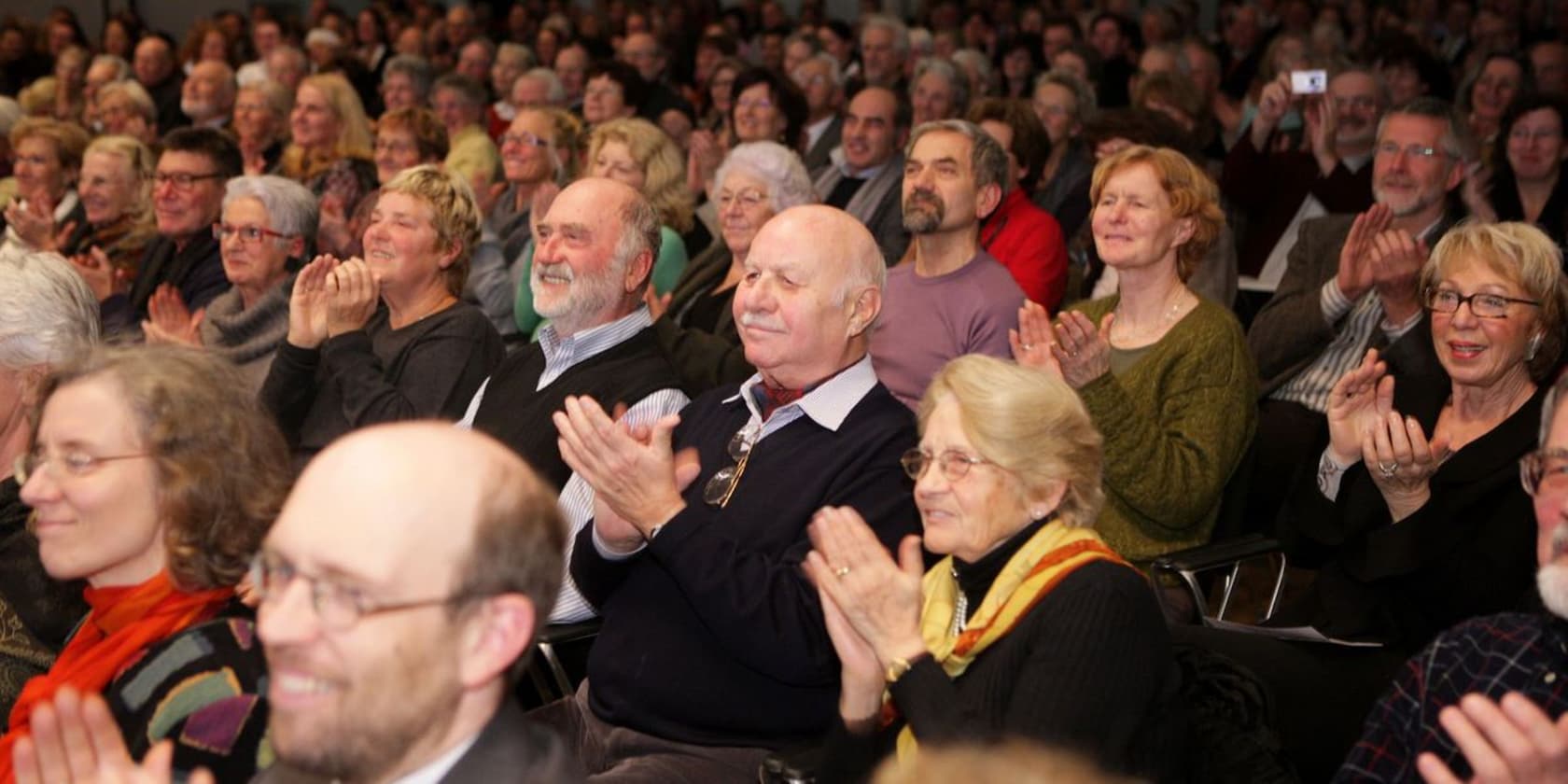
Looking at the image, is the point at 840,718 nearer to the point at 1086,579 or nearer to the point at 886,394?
the point at 1086,579

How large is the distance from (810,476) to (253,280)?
2284 millimetres

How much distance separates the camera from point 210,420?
2162 millimetres

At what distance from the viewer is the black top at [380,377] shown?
11.5ft

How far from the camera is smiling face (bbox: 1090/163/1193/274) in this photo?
11.4ft

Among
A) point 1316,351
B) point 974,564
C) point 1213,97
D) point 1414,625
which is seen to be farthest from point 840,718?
point 1213,97

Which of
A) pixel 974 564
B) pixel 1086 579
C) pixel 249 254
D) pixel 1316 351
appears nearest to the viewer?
pixel 1086 579

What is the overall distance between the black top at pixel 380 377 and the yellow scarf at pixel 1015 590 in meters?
1.58

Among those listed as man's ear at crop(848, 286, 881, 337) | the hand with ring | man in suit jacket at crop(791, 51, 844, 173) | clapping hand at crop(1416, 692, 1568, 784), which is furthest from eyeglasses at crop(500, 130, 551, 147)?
clapping hand at crop(1416, 692, 1568, 784)

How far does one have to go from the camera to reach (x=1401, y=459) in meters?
2.71

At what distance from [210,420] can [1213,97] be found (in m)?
6.76

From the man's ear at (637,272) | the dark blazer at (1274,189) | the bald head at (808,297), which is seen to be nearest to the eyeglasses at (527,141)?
the dark blazer at (1274,189)

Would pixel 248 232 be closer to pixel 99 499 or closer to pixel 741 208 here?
pixel 741 208

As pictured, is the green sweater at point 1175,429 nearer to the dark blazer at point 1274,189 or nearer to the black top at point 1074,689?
the black top at point 1074,689

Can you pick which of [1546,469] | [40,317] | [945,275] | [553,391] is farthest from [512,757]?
[945,275]
